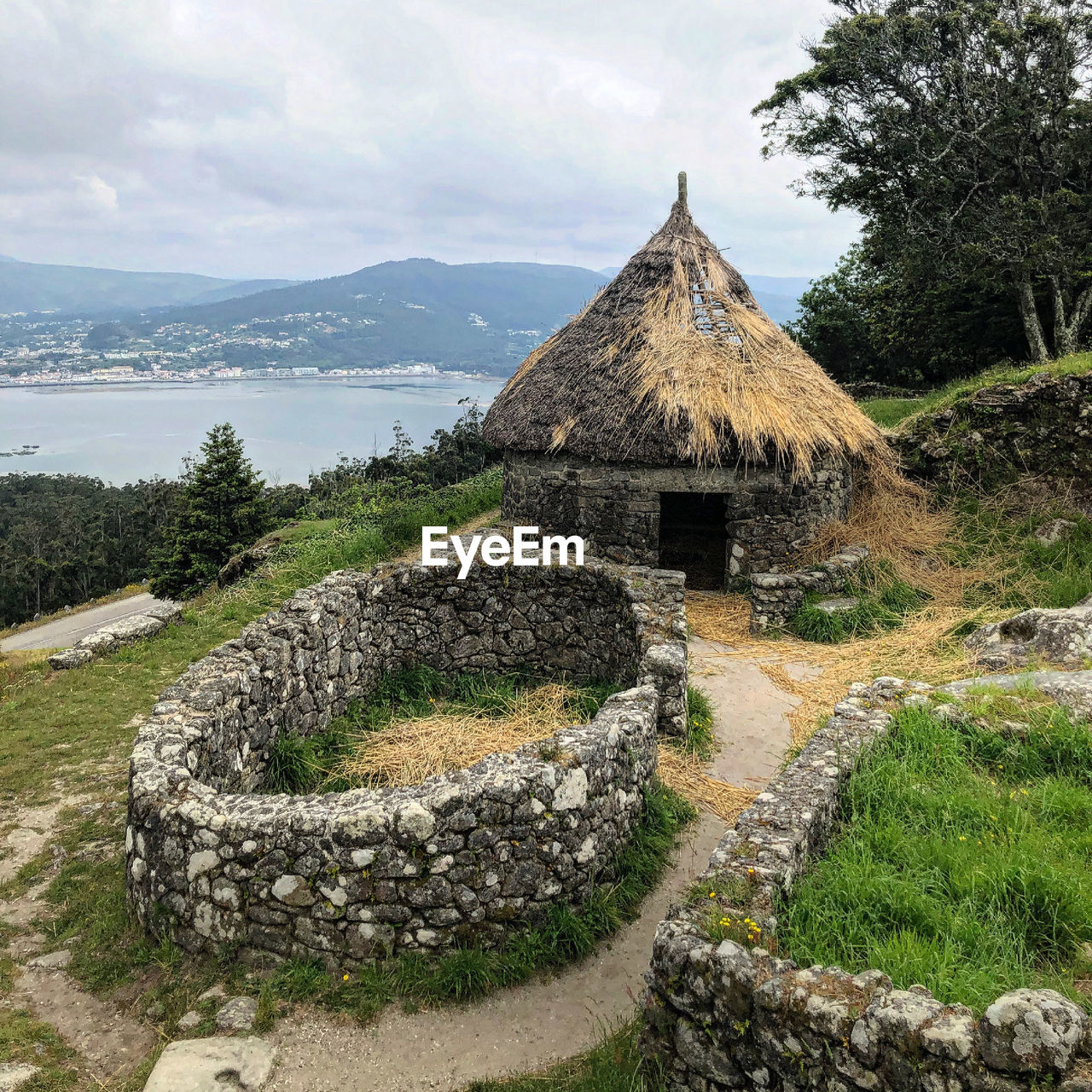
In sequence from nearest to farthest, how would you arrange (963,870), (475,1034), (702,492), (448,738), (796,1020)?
(796,1020) < (963,870) < (475,1034) < (448,738) < (702,492)

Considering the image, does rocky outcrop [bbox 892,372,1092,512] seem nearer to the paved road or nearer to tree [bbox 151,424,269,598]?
tree [bbox 151,424,269,598]

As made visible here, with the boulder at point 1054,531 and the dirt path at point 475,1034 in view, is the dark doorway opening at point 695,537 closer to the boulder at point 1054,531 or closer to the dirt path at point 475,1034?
the boulder at point 1054,531

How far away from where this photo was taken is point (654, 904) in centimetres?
441

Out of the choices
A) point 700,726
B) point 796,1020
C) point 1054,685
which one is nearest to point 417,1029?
point 796,1020

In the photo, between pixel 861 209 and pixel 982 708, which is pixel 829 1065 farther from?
pixel 861 209

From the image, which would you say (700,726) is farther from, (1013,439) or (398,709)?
(1013,439)

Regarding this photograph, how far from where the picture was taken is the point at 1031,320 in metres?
15.6

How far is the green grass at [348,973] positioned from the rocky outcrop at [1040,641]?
3721mm

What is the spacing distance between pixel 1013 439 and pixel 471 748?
9.19 metres

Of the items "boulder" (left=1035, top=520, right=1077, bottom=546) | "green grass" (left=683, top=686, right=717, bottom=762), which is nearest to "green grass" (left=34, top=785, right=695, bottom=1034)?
"green grass" (left=683, top=686, right=717, bottom=762)

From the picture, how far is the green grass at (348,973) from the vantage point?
3.69m

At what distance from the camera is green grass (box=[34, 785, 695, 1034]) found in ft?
12.1

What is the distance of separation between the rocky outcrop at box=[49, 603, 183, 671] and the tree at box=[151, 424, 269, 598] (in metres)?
13.1

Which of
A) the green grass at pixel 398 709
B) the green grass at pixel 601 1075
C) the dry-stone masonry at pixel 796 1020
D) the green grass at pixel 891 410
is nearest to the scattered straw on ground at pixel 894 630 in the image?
the green grass at pixel 398 709
